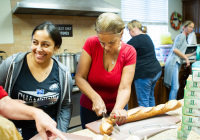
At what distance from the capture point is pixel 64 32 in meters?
2.95

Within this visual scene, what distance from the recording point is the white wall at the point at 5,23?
98.0 inches

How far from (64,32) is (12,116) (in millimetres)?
2341

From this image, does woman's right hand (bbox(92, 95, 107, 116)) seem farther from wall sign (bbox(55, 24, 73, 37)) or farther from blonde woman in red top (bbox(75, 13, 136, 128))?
wall sign (bbox(55, 24, 73, 37))

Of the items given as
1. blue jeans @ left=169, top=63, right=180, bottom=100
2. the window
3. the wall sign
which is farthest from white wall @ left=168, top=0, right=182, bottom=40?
the wall sign

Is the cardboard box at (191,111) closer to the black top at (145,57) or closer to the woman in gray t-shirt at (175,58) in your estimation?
the black top at (145,57)

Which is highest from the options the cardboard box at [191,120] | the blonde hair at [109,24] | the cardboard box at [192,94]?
the blonde hair at [109,24]

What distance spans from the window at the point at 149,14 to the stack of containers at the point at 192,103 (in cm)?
296

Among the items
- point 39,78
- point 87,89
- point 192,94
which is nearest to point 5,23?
point 39,78

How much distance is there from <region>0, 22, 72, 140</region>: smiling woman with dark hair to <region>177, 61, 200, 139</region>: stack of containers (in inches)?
31.3

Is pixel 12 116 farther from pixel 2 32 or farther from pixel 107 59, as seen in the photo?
pixel 2 32

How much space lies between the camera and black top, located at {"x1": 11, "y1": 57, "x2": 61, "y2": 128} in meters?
1.24

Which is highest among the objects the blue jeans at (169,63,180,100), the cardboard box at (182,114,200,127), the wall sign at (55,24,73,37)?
the wall sign at (55,24,73,37)

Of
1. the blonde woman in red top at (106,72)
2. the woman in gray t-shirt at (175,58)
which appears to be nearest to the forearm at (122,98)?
the blonde woman in red top at (106,72)

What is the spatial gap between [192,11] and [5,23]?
158 inches
